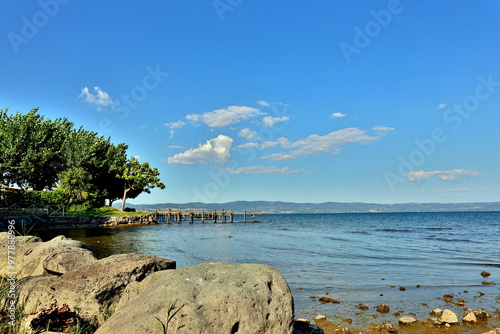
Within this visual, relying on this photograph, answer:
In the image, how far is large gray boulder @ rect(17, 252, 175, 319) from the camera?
553cm

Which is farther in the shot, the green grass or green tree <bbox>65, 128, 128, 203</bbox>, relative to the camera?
green tree <bbox>65, 128, 128, 203</bbox>

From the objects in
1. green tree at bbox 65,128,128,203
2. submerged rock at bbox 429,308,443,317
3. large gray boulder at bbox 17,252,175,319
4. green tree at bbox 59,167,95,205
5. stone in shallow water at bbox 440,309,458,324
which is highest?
green tree at bbox 65,128,128,203

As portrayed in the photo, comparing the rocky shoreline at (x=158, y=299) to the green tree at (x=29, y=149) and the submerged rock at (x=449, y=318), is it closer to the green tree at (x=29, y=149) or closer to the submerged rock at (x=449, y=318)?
the submerged rock at (x=449, y=318)

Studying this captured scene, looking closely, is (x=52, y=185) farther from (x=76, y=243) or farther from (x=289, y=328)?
(x=289, y=328)

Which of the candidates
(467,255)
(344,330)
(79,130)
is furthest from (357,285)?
(79,130)

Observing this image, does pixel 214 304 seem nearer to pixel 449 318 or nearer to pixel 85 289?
pixel 85 289

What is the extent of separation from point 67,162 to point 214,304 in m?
48.9

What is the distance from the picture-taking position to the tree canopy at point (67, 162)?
38.0 meters

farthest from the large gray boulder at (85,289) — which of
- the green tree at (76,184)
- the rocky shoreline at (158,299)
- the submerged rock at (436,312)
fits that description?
the green tree at (76,184)

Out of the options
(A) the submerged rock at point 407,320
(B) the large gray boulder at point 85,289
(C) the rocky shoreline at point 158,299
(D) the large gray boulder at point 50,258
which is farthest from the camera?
(A) the submerged rock at point 407,320

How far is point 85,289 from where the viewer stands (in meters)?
5.69

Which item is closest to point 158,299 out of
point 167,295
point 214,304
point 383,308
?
point 167,295

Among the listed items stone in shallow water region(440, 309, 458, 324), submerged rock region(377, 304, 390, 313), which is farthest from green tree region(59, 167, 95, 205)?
stone in shallow water region(440, 309, 458, 324)

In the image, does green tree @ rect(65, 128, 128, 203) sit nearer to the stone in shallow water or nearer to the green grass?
the green grass
